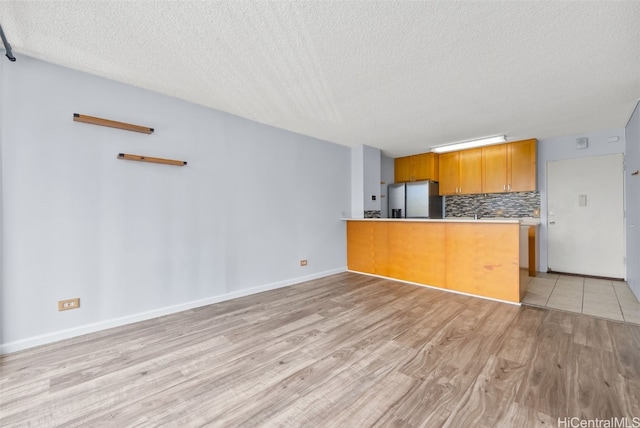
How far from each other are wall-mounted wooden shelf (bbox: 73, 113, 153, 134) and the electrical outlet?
1.61 m

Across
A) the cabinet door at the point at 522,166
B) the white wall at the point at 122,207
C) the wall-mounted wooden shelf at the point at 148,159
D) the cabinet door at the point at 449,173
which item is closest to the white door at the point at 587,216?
the cabinet door at the point at 522,166

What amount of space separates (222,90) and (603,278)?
6081mm

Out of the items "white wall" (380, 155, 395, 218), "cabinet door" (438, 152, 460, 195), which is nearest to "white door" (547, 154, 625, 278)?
"cabinet door" (438, 152, 460, 195)

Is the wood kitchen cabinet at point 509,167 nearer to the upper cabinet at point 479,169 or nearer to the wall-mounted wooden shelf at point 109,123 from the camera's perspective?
the upper cabinet at point 479,169

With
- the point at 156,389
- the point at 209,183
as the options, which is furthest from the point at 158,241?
the point at 156,389

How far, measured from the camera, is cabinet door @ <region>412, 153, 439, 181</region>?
570 centimetres

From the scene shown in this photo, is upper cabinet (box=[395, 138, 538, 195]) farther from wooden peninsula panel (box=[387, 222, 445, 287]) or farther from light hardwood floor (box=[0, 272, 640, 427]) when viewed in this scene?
light hardwood floor (box=[0, 272, 640, 427])

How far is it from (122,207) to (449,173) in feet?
18.1

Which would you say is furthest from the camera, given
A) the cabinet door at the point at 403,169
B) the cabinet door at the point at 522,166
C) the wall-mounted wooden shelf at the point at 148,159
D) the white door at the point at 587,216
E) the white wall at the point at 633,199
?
the cabinet door at the point at 403,169

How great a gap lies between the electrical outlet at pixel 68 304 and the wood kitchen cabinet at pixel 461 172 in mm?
5889

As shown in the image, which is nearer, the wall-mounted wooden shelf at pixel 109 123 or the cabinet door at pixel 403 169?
the wall-mounted wooden shelf at pixel 109 123

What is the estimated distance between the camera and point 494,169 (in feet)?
16.4

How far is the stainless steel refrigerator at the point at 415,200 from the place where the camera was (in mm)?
5668

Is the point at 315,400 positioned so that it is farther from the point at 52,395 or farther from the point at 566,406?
the point at 52,395
